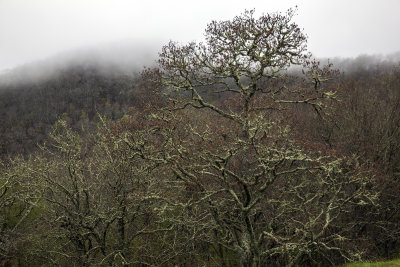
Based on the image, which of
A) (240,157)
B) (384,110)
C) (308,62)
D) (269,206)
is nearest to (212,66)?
(308,62)

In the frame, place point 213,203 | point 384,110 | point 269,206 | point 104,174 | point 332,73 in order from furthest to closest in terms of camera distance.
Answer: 1. point 384,110
2. point 104,174
3. point 269,206
4. point 332,73
5. point 213,203

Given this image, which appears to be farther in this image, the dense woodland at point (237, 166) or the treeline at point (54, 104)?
the treeline at point (54, 104)

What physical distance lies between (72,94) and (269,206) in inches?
7163

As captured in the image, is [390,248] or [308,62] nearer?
[308,62]

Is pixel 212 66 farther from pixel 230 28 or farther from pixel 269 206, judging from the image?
pixel 269 206

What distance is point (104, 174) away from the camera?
17.3m

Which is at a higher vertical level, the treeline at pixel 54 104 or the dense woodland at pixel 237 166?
the dense woodland at pixel 237 166

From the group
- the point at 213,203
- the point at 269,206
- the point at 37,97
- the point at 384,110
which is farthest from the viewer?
the point at 37,97

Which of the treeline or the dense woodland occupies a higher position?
the dense woodland

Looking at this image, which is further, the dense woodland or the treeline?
the treeline

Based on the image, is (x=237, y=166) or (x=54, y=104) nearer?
(x=237, y=166)

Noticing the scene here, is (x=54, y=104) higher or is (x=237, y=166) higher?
(x=237, y=166)

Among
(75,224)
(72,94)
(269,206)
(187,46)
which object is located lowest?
(72,94)

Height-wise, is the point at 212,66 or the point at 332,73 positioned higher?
the point at 212,66
